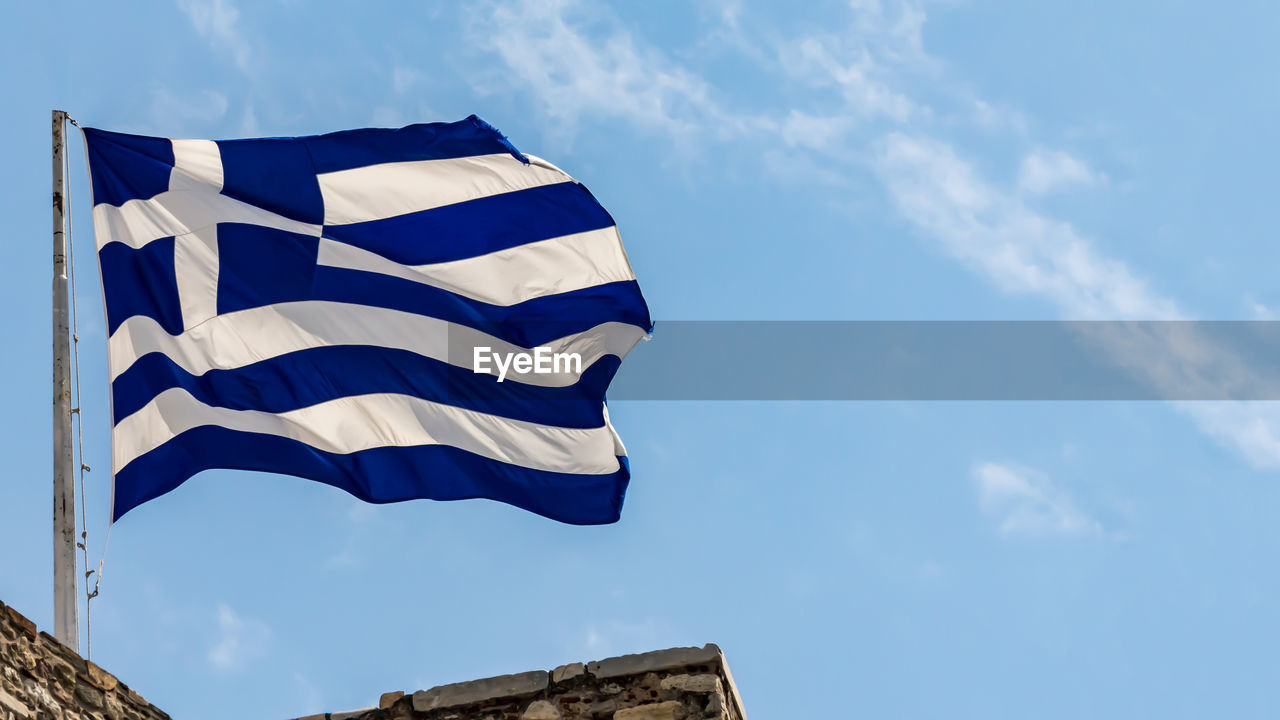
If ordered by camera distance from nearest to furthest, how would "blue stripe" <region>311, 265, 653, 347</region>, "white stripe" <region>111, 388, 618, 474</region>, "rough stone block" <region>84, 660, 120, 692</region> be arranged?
"rough stone block" <region>84, 660, 120, 692</region>, "white stripe" <region>111, 388, 618, 474</region>, "blue stripe" <region>311, 265, 653, 347</region>

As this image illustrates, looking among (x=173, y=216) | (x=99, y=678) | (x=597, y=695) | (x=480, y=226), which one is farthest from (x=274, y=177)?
(x=597, y=695)

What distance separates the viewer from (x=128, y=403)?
10.1 m

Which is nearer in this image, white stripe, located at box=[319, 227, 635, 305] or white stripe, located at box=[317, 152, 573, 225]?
white stripe, located at box=[317, 152, 573, 225]

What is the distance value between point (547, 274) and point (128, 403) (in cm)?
346

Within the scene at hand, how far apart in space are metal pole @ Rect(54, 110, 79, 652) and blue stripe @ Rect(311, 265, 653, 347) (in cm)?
186

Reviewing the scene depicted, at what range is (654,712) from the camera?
1041 centimetres

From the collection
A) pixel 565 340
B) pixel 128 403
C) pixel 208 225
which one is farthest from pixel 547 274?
pixel 128 403

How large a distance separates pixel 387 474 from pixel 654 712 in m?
2.60

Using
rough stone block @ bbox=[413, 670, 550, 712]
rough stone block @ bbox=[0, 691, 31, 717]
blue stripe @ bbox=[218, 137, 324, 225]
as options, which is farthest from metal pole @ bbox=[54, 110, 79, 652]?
rough stone block @ bbox=[413, 670, 550, 712]

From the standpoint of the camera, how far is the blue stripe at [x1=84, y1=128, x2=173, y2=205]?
10.8 metres

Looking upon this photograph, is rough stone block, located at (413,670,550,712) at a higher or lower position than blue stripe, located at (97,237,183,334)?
lower

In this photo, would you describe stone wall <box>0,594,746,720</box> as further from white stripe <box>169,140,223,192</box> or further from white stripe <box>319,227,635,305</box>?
white stripe <box>169,140,223,192</box>

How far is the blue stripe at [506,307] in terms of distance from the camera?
11547 millimetres

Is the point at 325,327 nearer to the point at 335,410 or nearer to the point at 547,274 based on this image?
the point at 335,410
